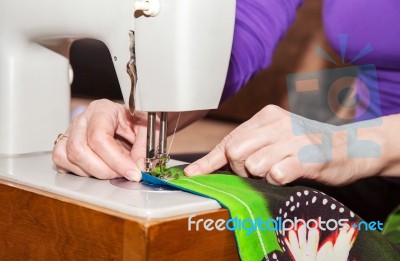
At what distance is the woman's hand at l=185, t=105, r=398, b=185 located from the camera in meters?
0.84

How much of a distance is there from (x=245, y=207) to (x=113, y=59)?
260 millimetres

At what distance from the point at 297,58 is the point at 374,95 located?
1.22 metres

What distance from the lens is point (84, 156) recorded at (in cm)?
88

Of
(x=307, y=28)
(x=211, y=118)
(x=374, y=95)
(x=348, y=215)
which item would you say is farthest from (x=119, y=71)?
(x=211, y=118)

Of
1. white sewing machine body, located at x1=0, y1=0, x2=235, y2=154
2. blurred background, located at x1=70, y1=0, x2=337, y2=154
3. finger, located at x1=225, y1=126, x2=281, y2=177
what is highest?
white sewing machine body, located at x1=0, y1=0, x2=235, y2=154

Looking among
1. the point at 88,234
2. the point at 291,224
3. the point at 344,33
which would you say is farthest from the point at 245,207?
the point at 344,33

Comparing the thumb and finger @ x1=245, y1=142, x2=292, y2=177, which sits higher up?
finger @ x1=245, y1=142, x2=292, y2=177

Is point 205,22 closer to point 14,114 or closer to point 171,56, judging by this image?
point 171,56

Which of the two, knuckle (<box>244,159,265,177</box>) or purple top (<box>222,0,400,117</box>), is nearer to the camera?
knuckle (<box>244,159,265,177</box>)

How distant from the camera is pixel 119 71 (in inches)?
34.5

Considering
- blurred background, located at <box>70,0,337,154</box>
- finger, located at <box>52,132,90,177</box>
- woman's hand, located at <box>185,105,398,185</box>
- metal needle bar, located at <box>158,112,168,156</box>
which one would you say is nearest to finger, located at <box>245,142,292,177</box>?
woman's hand, located at <box>185,105,398,185</box>

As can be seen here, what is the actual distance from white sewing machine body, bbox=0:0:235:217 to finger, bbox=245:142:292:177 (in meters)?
0.08

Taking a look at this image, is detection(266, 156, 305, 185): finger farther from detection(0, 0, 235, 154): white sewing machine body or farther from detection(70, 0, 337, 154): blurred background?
detection(70, 0, 337, 154): blurred background

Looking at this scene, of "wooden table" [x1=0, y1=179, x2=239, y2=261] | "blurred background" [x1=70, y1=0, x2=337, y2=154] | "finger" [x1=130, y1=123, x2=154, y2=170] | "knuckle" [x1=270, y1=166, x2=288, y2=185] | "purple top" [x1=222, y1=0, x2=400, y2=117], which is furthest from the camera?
"blurred background" [x1=70, y1=0, x2=337, y2=154]
